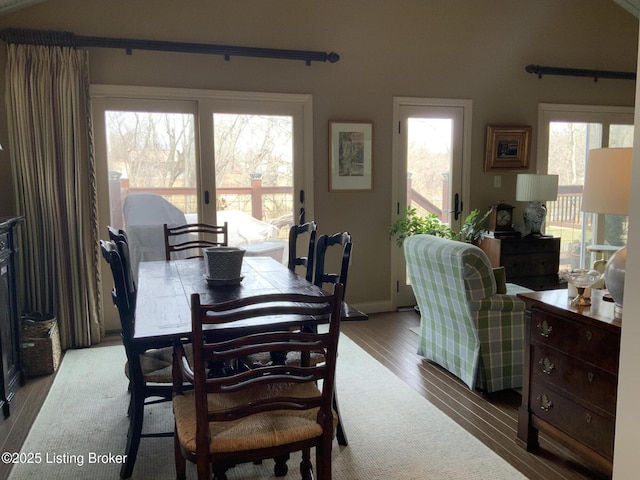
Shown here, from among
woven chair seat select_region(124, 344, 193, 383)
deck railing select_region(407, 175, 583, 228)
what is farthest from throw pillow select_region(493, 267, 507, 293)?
deck railing select_region(407, 175, 583, 228)

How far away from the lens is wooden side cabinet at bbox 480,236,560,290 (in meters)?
4.91

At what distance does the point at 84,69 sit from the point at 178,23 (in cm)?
82

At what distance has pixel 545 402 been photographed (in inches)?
94.8

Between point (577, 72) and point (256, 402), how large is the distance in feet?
17.2

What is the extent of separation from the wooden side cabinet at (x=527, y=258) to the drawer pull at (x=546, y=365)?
2.56 metres

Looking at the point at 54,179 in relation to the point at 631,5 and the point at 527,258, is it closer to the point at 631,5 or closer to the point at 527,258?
the point at 527,258

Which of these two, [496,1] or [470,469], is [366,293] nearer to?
[470,469]

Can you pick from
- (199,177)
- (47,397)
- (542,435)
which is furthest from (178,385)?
(199,177)

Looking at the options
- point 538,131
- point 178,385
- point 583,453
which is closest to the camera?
point 178,385

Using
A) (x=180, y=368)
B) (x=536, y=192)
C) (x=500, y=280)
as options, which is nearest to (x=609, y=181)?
(x=500, y=280)

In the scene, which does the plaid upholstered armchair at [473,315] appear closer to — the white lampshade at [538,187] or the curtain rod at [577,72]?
the white lampshade at [538,187]

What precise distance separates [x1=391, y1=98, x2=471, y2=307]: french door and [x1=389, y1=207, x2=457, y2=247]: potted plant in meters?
0.12

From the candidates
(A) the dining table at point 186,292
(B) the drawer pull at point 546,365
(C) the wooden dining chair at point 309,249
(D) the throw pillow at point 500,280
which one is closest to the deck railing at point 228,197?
(A) the dining table at point 186,292

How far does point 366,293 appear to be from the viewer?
5.02m
